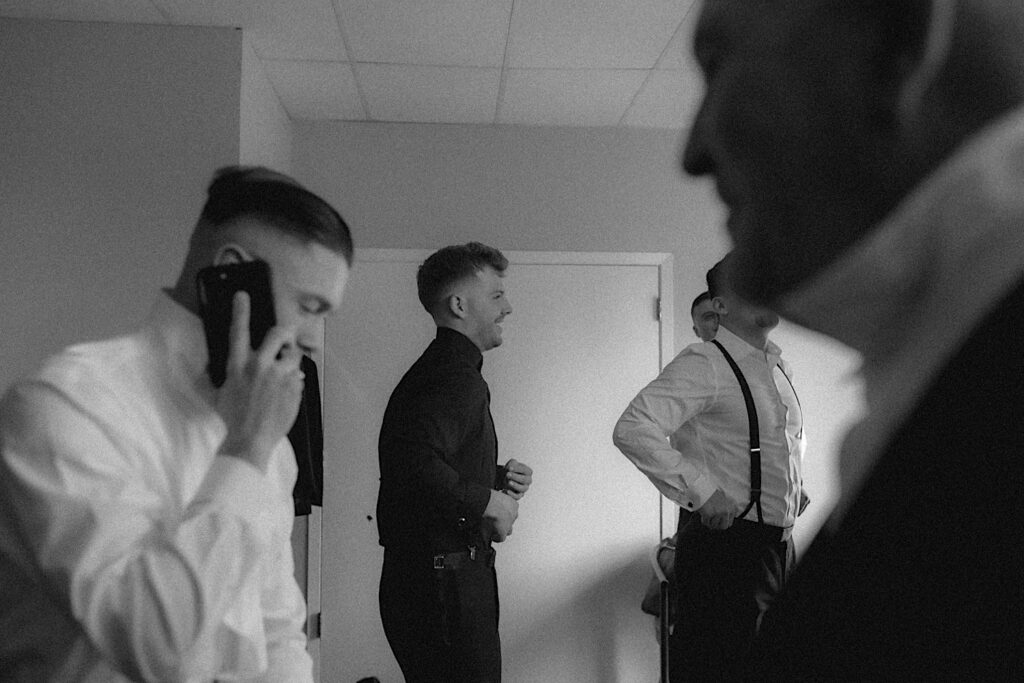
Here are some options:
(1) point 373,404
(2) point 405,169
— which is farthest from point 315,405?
(2) point 405,169

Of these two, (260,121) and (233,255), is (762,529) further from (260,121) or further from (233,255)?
(260,121)

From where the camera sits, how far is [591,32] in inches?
120

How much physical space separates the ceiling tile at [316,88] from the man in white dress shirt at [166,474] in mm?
2463

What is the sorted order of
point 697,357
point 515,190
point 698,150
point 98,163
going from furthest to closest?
point 515,190, point 98,163, point 697,357, point 698,150

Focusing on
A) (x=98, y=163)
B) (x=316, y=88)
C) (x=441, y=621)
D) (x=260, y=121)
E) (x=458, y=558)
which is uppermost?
(x=316, y=88)

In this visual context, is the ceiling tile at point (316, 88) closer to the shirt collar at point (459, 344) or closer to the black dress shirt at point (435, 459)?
the shirt collar at point (459, 344)

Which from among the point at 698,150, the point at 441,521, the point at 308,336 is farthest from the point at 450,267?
the point at 698,150

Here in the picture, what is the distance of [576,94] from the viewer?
3.58 metres

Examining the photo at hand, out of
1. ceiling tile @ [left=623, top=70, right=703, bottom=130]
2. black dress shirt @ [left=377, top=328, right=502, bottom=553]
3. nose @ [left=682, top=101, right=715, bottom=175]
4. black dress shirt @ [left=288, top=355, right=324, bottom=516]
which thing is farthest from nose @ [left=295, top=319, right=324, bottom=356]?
ceiling tile @ [left=623, top=70, right=703, bottom=130]

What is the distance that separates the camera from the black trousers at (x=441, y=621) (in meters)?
2.11

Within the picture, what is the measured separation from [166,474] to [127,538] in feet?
0.42

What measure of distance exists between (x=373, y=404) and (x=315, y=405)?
2.37 ft

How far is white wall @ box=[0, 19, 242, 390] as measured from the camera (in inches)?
115

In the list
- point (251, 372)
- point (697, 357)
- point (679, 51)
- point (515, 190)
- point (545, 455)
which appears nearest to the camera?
point (251, 372)
